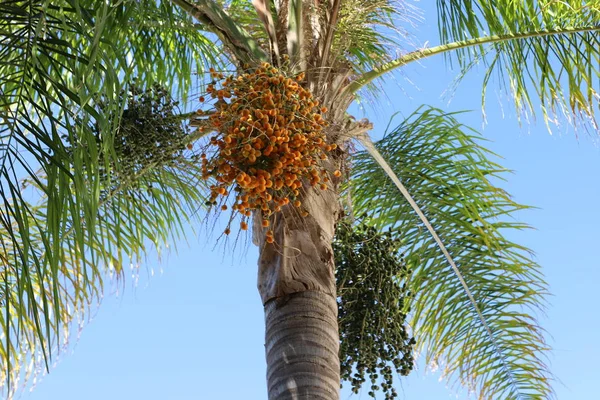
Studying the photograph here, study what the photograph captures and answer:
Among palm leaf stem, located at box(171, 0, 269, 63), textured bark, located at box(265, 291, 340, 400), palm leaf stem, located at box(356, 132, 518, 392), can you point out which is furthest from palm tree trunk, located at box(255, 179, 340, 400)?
palm leaf stem, located at box(356, 132, 518, 392)

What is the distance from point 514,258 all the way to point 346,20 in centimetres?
187

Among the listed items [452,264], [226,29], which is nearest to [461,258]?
[452,264]

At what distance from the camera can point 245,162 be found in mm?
3164

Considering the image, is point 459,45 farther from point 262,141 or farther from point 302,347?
point 302,347

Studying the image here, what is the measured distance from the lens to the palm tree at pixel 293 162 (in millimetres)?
3117

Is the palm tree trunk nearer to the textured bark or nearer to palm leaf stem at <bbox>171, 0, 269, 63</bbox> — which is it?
the textured bark

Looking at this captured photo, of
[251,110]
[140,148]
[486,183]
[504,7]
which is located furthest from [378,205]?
[251,110]

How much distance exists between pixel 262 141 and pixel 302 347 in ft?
2.98

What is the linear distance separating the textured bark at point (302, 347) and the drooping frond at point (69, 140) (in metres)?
0.83

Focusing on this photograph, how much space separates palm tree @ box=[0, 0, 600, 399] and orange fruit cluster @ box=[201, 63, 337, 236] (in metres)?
0.01

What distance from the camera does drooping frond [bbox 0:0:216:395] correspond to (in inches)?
111

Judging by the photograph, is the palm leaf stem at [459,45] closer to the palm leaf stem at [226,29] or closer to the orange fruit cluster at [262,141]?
the palm leaf stem at [226,29]

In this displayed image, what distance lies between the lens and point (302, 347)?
338cm

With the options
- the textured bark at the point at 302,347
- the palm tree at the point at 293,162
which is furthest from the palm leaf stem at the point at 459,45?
the textured bark at the point at 302,347
